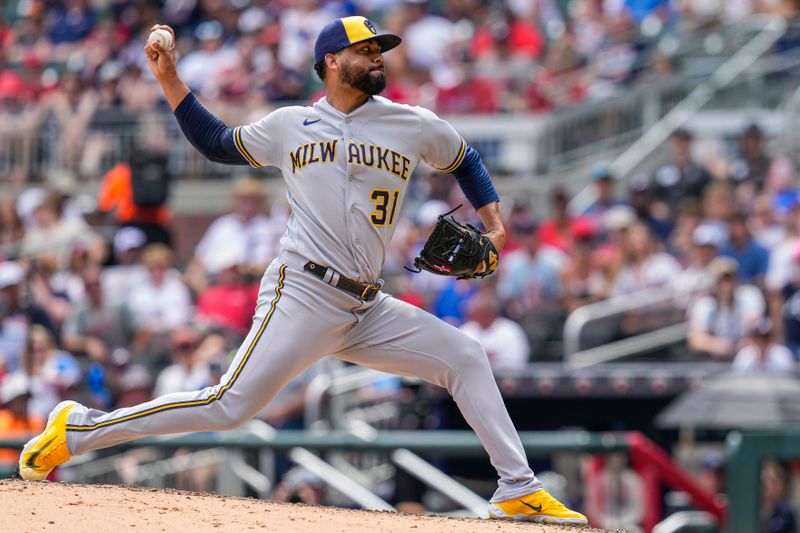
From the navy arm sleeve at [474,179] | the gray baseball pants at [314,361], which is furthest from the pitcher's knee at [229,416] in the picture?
the navy arm sleeve at [474,179]

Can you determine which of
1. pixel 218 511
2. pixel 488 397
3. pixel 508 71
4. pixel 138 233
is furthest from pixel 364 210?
pixel 508 71

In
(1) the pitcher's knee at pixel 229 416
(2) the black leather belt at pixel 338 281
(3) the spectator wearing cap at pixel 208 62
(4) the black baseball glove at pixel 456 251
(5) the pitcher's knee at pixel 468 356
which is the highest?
(3) the spectator wearing cap at pixel 208 62

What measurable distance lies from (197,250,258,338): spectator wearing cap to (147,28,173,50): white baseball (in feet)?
18.1

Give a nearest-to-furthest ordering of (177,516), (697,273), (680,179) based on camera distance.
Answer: (177,516) → (697,273) → (680,179)

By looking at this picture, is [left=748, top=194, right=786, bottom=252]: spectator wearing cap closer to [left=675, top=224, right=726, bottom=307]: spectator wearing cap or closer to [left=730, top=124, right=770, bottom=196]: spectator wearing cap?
[left=675, top=224, right=726, bottom=307]: spectator wearing cap

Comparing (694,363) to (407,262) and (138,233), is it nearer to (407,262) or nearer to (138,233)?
(407,262)

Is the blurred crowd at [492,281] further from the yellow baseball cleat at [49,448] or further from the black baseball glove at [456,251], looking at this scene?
the black baseball glove at [456,251]

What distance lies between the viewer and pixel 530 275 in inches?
434

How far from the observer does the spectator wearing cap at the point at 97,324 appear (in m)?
11.2

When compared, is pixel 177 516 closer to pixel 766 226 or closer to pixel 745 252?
pixel 745 252

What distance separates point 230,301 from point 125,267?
1384 mm

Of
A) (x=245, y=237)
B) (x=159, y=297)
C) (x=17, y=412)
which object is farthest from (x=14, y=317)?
(x=245, y=237)

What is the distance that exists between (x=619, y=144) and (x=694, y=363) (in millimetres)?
4139

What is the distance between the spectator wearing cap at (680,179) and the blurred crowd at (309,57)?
1.63 m
